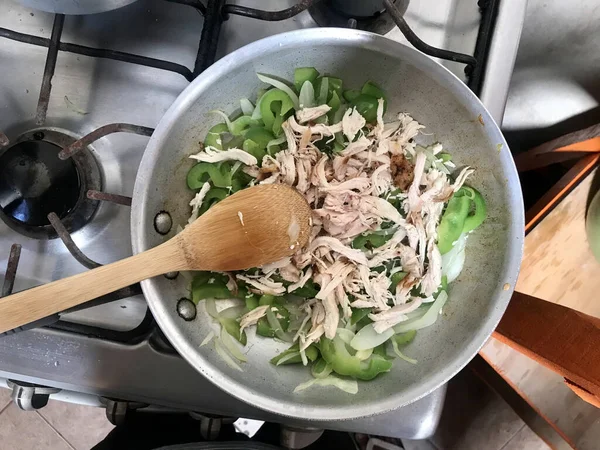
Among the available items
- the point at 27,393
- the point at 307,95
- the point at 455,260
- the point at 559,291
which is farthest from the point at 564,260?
the point at 27,393

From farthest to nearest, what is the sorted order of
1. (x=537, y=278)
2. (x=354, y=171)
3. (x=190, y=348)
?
(x=537, y=278) < (x=354, y=171) < (x=190, y=348)

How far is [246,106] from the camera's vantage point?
67cm

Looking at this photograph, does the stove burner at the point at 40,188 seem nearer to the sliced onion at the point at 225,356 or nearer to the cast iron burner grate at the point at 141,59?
the cast iron burner grate at the point at 141,59

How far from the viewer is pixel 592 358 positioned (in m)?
0.65

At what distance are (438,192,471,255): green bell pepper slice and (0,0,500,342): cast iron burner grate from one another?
0.15 meters

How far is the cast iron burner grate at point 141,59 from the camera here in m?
0.63

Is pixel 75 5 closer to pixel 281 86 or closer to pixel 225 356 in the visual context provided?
pixel 281 86

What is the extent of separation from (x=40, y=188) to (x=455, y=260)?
0.53 m

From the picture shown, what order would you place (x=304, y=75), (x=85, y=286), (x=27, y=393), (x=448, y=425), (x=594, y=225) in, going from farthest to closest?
(x=448, y=425) < (x=594, y=225) < (x=27, y=393) < (x=304, y=75) < (x=85, y=286)

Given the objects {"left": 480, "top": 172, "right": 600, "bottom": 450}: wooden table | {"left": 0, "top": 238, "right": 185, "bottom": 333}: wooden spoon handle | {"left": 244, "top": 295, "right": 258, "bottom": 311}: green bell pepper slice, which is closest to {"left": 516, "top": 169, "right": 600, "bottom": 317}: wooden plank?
{"left": 480, "top": 172, "right": 600, "bottom": 450}: wooden table

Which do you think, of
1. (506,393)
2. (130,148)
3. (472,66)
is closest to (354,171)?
(472,66)

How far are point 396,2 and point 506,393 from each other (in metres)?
0.80

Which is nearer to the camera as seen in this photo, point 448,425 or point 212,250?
point 212,250

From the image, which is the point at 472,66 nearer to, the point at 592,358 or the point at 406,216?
the point at 406,216
